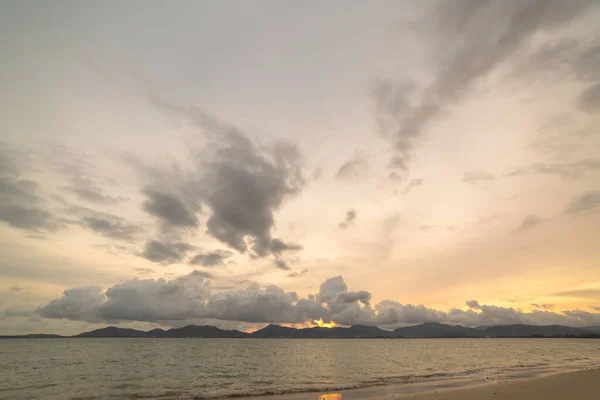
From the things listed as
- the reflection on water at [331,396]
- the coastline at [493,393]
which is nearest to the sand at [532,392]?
the coastline at [493,393]

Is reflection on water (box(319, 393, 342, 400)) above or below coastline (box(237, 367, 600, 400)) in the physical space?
below

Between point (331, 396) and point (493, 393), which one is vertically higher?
point (493, 393)

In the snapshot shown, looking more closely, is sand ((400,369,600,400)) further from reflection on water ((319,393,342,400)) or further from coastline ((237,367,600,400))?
reflection on water ((319,393,342,400))

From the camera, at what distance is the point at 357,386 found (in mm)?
45062

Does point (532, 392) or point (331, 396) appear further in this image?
point (331, 396)

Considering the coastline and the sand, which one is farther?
the coastline

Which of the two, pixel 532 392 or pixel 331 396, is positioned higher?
pixel 532 392

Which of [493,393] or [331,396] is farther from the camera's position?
[331,396]

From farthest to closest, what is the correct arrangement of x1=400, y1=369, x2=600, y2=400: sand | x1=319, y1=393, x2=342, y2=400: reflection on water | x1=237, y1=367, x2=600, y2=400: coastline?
x1=319, y1=393, x2=342, y2=400: reflection on water
x1=237, y1=367, x2=600, y2=400: coastline
x1=400, y1=369, x2=600, y2=400: sand

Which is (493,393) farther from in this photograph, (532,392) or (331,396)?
(331,396)

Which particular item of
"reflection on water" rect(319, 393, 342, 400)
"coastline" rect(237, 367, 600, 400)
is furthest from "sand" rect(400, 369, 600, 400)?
"reflection on water" rect(319, 393, 342, 400)

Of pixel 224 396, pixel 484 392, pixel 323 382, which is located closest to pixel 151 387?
pixel 224 396

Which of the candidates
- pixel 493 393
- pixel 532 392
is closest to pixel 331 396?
pixel 493 393

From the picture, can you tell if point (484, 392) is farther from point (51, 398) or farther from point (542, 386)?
point (51, 398)
